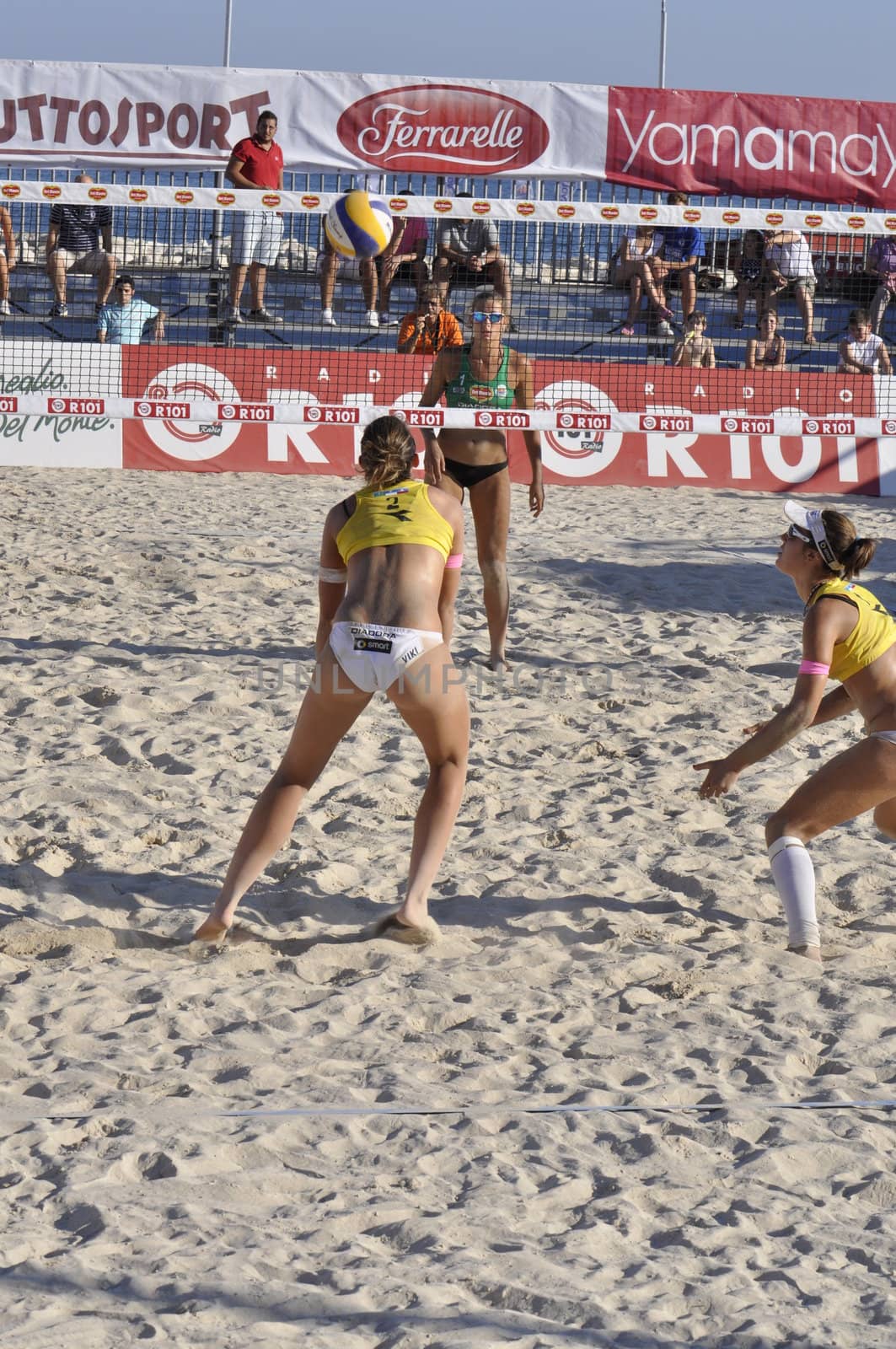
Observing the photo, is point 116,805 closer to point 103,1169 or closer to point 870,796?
point 103,1169

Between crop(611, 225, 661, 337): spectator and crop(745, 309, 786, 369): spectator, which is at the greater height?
crop(611, 225, 661, 337): spectator

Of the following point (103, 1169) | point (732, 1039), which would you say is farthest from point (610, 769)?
point (103, 1169)

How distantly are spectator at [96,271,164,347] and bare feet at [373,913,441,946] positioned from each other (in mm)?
8972

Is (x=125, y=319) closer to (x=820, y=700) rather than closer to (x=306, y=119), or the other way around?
(x=306, y=119)

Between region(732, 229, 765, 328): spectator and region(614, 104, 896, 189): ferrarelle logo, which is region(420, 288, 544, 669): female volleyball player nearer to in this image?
region(732, 229, 765, 328): spectator

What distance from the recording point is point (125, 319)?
40.3 feet

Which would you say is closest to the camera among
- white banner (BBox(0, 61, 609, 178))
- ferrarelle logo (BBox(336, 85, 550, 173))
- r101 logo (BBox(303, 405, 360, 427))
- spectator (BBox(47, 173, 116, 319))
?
r101 logo (BBox(303, 405, 360, 427))

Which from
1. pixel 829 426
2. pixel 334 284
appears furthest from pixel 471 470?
pixel 334 284

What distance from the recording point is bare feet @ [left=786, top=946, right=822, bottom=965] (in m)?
4.22

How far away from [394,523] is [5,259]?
8.76 metres

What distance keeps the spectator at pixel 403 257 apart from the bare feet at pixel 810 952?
7.39 metres

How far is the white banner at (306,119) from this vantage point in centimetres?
1380

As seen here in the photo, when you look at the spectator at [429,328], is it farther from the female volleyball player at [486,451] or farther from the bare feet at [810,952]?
the bare feet at [810,952]

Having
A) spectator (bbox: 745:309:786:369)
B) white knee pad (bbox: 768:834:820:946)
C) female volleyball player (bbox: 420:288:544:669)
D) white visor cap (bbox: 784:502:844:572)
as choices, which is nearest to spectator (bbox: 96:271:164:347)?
spectator (bbox: 745:309:786:369)
